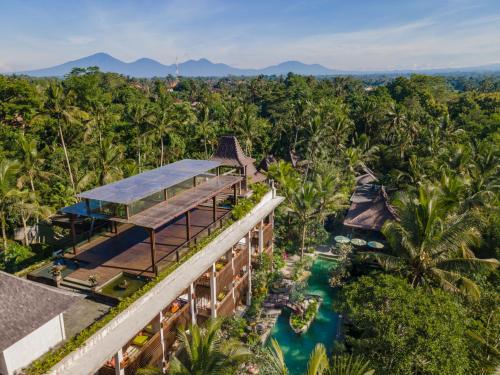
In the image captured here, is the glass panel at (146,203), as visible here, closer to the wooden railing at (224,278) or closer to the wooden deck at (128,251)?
the wooden deck at (128,251)

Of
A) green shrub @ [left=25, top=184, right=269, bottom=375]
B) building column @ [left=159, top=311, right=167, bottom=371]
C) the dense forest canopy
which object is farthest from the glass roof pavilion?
the dense forest canopy

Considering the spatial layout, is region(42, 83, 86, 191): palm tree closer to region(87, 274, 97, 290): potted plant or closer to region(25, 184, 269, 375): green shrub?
region(25, 184, 269, 375): green shrub

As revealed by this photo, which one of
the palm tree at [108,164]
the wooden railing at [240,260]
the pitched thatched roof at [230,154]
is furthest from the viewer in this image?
the palm tree at [108,164]

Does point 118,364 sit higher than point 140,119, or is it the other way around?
point 140,119

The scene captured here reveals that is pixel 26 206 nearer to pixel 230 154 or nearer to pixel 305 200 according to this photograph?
pixel 230 154

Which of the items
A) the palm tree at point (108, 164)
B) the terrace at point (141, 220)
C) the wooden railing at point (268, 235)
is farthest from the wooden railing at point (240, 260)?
the palm tree at point (108, 164)

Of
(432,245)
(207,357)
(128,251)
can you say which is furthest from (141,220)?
(432,245)

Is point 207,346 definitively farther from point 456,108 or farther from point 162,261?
point 456,108
